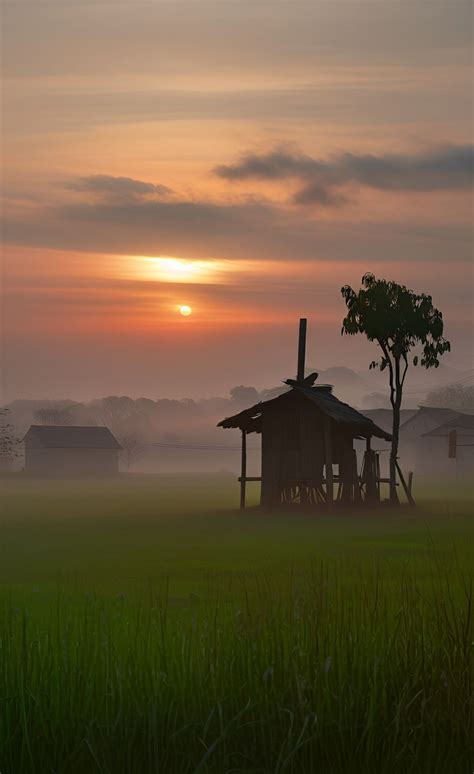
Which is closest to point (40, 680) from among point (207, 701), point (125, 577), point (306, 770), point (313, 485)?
point (207, 701)

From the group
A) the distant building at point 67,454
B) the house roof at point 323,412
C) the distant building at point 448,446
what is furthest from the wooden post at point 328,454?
the distant building at point 67,454

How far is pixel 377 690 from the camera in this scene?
7.93 metres

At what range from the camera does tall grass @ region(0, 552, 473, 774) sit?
7.71 meters

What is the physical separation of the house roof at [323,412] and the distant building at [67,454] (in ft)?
208

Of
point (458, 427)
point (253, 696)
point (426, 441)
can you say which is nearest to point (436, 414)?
point (426, 441)

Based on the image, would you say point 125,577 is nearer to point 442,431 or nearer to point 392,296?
point 392,296

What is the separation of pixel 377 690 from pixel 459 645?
2.65 ft

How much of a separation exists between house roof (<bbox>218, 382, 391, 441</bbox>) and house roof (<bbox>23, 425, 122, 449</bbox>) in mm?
63731

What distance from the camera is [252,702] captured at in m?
7.99

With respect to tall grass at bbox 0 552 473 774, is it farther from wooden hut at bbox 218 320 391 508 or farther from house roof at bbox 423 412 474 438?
house roof at bbox 423 412 474 438

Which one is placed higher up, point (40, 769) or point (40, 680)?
point (40, 680)

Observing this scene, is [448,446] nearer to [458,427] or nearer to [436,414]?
[458,427]

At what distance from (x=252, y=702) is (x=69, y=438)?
99.7 metres

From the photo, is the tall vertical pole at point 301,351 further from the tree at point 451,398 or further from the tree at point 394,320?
the tree at point 451,398
